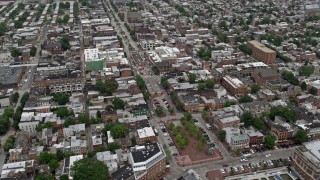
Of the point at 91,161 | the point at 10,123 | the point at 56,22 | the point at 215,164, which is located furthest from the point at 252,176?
the point at 56,22

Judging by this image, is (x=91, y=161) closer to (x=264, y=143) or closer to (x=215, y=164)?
(x=215, y=164)

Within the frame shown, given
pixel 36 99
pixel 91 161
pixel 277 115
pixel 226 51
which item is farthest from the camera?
pixel 226 51

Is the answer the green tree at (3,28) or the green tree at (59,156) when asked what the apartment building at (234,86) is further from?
the green tree at (3,28)

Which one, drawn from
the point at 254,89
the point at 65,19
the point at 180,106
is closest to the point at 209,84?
the point at 254,89

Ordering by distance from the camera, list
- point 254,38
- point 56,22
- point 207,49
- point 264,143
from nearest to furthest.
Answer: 1. point 264,143
2. point 207,49
3. point 254,38
4. point 56,22

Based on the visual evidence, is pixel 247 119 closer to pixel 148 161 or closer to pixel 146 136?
pixel 146 136

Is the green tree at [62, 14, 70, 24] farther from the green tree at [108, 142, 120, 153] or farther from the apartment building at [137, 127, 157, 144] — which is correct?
the green tree at [108, 142, 120, 153]

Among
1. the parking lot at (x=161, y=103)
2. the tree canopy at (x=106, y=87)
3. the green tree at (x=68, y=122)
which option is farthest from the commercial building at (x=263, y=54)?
the green tree at (x=68, y=122)
